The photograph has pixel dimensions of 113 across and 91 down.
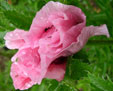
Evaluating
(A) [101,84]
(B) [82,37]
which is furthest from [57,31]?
(A) [101,84]

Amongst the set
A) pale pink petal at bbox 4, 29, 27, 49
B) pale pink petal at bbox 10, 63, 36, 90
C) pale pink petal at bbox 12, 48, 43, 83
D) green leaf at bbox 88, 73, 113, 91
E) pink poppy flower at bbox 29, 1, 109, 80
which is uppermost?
pink poppy flower at bbox 29, 1, 109, 80

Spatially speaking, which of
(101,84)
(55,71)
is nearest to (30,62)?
(55,71)

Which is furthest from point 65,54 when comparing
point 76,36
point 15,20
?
point 15,20

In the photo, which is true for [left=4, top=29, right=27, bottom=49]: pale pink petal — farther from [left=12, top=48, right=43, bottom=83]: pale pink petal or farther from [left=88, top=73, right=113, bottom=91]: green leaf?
[left=88, top=73, right=113, bottom=91]: green leaf

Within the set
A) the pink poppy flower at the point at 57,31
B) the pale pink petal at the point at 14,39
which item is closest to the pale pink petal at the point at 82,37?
the pink poppy flower at the point at 57,31

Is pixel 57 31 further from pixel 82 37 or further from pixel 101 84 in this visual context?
pixel 101 84

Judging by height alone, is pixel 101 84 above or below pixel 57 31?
below

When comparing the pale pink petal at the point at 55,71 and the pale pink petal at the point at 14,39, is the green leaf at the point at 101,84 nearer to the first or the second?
the pale pink petal at the point at 55,71

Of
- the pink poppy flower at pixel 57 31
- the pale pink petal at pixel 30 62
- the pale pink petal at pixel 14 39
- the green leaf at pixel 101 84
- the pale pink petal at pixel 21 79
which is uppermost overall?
the pink poppy flower at pixel 57 31

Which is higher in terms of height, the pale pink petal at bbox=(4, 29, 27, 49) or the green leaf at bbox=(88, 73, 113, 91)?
the pale pink petal at bbox=(4, 29, 27, 49)

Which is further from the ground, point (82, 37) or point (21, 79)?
point (82, 37)

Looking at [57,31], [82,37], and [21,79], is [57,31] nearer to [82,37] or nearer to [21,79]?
[82,37]

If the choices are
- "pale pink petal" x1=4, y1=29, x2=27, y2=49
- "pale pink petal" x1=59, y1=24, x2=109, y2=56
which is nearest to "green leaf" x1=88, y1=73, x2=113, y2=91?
"pale pink petal" x1=59, y1=24, x2=109, y2=56
